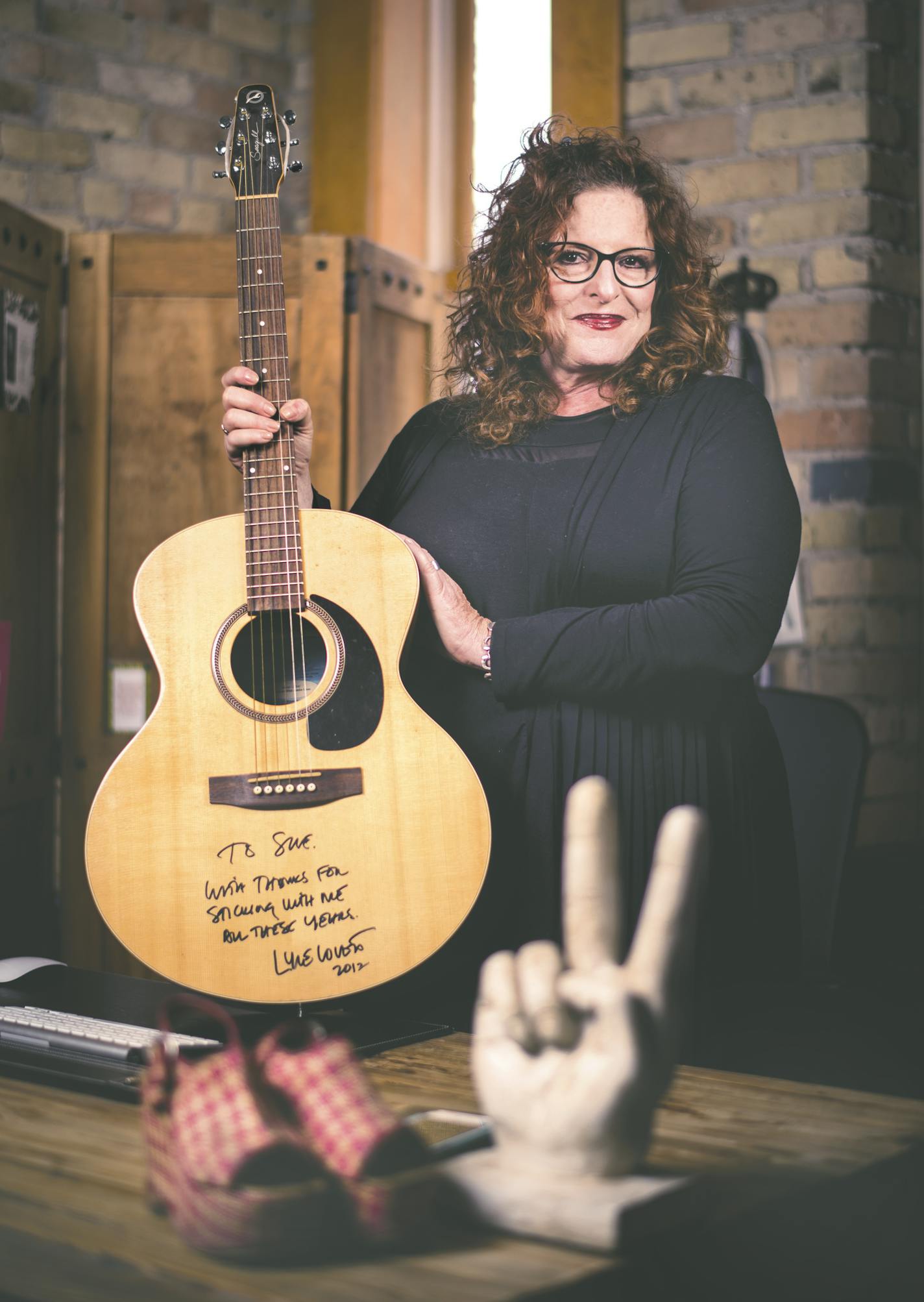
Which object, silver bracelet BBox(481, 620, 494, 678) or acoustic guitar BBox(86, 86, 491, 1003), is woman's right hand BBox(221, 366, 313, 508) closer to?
acoustic guitar BBox(86, 86, 491, 1003)

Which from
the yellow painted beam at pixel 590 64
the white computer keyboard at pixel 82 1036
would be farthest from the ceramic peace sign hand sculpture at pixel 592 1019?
the yellow painted beam at pixel 590 64

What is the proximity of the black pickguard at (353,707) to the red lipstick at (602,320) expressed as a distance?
52 cm

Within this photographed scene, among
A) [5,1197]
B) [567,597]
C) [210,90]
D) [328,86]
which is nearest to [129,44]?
[210,90]

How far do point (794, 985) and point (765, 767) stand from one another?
30 cm

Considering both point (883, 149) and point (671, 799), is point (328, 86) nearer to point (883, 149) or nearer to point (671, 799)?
point (883, 149)

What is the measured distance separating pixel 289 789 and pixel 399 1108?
550mm

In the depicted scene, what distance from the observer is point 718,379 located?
70.8 inches

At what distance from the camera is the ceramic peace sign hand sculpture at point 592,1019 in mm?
855

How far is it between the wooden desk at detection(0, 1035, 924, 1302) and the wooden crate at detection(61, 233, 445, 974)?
5.54ft

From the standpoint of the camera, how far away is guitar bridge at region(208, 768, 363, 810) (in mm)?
1641

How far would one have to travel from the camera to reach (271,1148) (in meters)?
0.84

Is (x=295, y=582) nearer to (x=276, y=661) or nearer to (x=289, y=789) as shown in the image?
(x=276, y=661)

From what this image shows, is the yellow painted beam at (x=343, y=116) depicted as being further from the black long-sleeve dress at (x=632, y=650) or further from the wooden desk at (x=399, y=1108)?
the wooden desk at (x=399, y=1108)

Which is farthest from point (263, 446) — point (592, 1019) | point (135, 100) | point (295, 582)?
point (135, 100)
